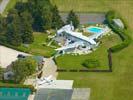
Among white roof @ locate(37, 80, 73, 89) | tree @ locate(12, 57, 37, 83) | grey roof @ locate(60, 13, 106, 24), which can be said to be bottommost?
white roof @ locate(37, 80, 73, 89)

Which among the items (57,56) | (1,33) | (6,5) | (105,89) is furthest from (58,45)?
(6,5)

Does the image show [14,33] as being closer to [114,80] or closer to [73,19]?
[73,19]

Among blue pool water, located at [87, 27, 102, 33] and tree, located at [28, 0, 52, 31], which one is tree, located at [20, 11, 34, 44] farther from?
blue pool water, located at [87, 27, 102, 33]

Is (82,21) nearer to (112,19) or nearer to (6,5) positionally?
(112,19)

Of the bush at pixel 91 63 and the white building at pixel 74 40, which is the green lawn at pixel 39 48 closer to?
the white building at pixel 74 40

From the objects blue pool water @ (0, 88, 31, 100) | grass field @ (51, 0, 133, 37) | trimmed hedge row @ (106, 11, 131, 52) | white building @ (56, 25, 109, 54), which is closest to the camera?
blue pool water @ (0, 88, 31, 100)

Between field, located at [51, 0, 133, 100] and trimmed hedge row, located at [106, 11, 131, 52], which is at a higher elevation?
trimmed hedge row, located at [106, 11, 131, 52]

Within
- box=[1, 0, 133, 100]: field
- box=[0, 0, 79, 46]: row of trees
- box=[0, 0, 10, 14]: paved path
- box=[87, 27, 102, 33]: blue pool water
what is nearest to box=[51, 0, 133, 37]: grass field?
box=[0, 0, 79, 46]: row of trees
